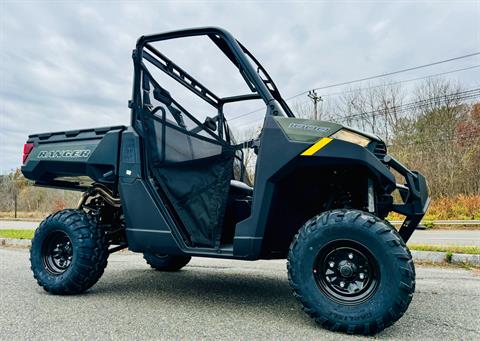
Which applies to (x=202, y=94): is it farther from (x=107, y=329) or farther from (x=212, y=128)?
(x=107, y=329)

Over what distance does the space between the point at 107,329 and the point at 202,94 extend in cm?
286

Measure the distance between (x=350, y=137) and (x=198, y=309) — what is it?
1.82 metres

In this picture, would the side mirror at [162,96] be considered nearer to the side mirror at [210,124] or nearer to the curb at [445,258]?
the side mirror at [210,124]

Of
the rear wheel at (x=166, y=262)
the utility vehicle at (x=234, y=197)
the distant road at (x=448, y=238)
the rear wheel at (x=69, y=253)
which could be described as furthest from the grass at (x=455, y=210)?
the rear wheel at (x=69, y=253)

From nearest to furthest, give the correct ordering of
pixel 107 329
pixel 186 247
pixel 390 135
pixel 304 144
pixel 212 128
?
pixel 107 329 < pixel 304 144 < pixel 186 247 < pixel 212 128 < pixel 390 135

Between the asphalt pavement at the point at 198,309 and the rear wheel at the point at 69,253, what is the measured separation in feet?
0.50

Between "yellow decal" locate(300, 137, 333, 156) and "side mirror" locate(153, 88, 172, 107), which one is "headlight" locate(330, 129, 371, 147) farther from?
"side mirror" locate(153, 88, 172, 107)

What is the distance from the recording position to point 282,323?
9.59ft

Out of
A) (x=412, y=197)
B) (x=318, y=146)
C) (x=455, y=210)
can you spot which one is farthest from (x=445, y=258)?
(x=455, y=210)

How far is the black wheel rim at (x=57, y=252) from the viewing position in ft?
13.5

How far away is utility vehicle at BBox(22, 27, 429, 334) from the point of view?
2.79 metres

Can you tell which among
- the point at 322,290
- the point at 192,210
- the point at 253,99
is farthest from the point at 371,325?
the point at 253,99

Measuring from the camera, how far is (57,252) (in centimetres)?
420

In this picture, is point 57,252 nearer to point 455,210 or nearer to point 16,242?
point 16,242
